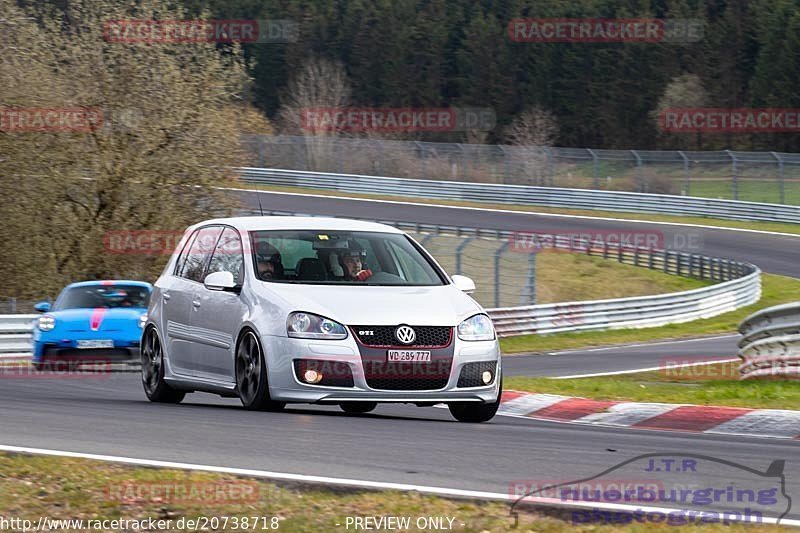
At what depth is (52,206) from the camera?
30562 millimetres

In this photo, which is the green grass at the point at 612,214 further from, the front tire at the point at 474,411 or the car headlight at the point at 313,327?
the car headlight at the point at 313,327

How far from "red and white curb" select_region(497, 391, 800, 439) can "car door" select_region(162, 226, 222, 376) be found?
2.93 meters

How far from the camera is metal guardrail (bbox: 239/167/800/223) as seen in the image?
52469 mm

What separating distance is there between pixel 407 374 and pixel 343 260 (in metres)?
1.30

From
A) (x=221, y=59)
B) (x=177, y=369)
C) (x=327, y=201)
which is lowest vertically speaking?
(x=327, y=201)

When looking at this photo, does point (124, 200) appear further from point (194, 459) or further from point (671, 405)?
point (194, 459)

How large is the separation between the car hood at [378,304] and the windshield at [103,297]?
9342 mm

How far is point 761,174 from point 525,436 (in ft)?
150

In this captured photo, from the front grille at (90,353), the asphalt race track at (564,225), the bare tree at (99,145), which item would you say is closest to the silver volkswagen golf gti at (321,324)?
the front grille at (90,353)

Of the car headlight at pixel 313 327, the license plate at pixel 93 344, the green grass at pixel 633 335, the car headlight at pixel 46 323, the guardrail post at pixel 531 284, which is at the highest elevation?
the car headlight at pixel 313 327

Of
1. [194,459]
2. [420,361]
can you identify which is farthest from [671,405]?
[194,459]

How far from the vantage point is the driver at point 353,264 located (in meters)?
10.7

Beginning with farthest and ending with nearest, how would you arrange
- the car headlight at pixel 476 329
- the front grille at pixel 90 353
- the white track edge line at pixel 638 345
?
1. the white track edge line at pixel 638 345
2. the front grille at pixel 90 353
3. the car headlight at pixel 476 329

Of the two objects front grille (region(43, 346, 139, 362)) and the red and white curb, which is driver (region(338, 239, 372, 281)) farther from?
front grille (region(43, 346, 139, 362))
